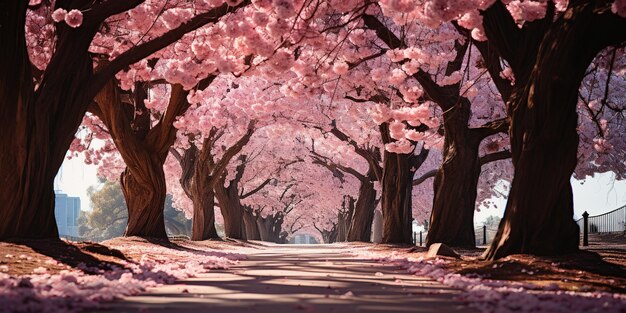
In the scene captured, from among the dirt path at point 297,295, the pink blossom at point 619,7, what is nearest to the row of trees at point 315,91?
the pink blossom at point 619,7

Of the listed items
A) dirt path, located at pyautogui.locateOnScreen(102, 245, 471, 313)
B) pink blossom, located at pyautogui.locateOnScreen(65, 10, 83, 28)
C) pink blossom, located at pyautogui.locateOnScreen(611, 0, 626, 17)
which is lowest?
dirt path, located at pyautogui.locateOnScreen(102, 245, 471, 313)

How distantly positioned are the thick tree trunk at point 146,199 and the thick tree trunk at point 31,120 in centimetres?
873

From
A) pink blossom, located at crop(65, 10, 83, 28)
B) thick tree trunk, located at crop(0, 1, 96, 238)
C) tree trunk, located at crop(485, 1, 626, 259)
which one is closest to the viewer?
tree trunk, located at crop(485, 1, 626, 259)

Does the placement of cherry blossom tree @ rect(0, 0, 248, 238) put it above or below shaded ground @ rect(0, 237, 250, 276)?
above

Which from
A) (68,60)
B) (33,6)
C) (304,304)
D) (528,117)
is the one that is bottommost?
(304,304)

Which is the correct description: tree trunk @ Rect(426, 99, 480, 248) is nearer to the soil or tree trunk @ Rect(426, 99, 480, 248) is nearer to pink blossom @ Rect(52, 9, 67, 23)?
the soil

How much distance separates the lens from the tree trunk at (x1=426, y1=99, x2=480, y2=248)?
20.2 meters

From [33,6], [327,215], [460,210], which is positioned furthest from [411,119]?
[327,215]

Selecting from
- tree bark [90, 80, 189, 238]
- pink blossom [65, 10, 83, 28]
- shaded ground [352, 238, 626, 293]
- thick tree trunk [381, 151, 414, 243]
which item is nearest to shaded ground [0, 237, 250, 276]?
pink blossom [65, 10, 83, 28]

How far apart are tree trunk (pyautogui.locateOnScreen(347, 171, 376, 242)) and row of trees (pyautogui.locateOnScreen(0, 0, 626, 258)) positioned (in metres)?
2.73

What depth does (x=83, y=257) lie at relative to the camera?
41.2ft

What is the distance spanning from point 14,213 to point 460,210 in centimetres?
1129

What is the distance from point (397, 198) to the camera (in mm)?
27438

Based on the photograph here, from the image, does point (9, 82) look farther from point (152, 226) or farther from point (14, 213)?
point (152, 226)
